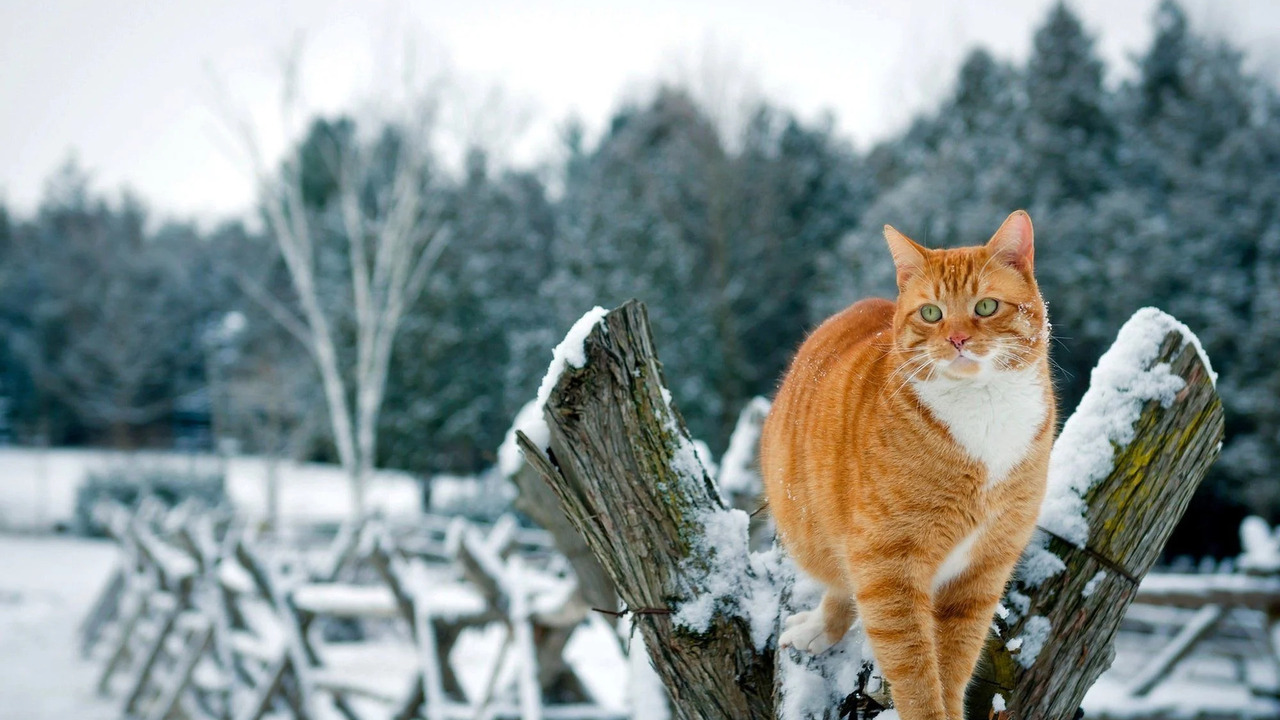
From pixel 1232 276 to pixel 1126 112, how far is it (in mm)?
3513

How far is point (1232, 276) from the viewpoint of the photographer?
11.2 meters

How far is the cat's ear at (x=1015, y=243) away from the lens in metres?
1.36

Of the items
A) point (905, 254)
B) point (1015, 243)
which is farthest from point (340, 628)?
point (1015, 243)

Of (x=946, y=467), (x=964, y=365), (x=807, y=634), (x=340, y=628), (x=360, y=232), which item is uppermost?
(x=360, y=232)

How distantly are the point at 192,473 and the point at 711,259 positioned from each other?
12947 mm

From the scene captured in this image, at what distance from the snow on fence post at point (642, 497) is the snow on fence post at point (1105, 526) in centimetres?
44

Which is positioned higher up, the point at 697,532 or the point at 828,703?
the point at 697,532

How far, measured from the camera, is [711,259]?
655 inches

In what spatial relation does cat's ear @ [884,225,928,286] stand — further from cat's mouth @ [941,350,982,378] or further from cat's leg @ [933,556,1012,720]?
cat's leg @ [933,556,1012,720]

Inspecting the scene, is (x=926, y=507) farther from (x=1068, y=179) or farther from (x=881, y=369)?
(x=1068, y=179)

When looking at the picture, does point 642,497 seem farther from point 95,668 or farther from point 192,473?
point 192,473

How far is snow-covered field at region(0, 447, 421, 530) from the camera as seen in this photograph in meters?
19.4

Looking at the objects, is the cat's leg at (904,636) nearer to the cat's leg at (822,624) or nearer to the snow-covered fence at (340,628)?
the cat's leg at (822,624)

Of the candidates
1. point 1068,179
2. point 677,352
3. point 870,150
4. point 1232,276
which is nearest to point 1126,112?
point 1068,179
